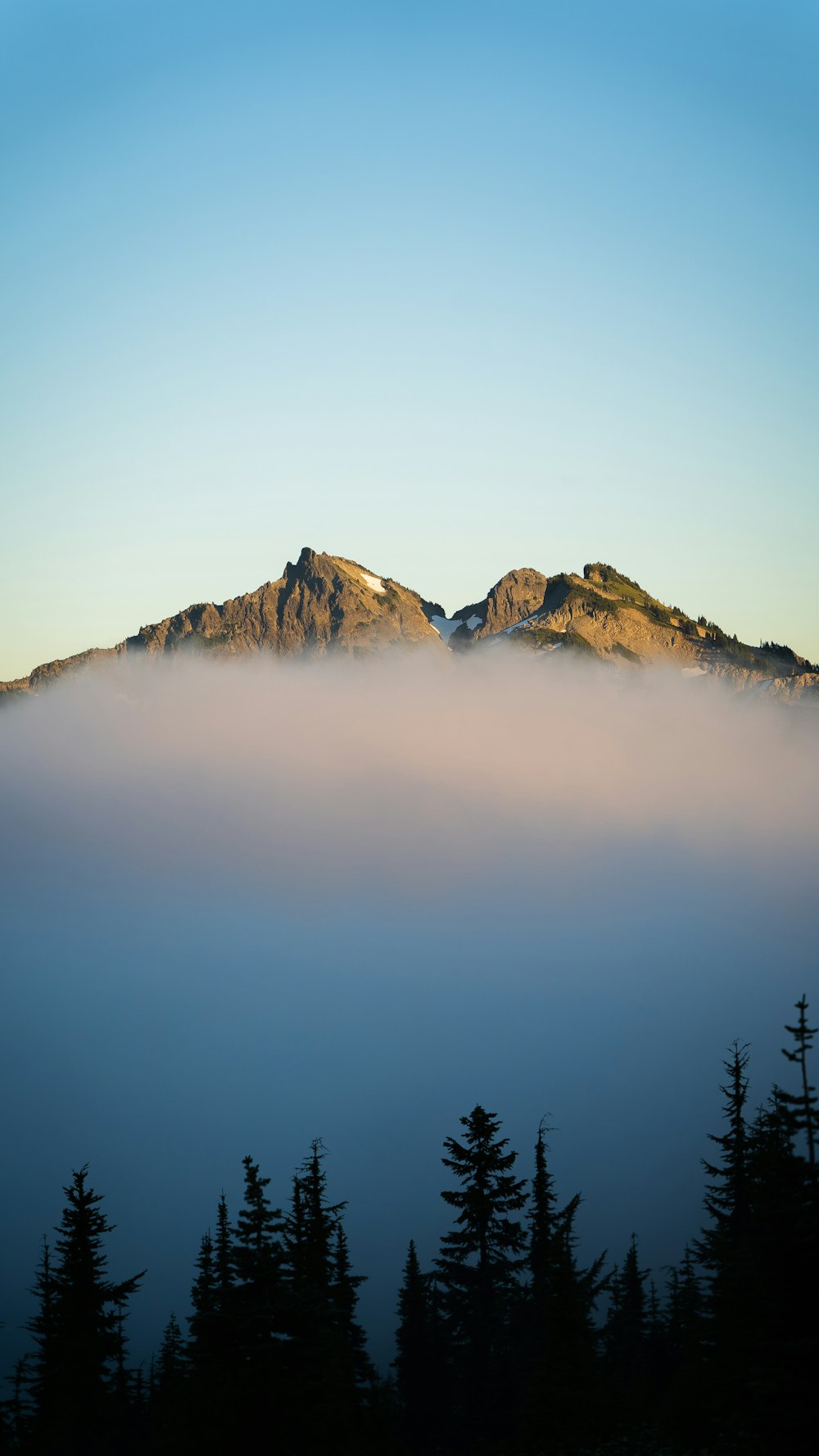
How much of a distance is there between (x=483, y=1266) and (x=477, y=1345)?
445cm

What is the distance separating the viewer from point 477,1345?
55.0 metres

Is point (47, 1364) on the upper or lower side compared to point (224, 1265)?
lower

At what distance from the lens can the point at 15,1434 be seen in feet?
168

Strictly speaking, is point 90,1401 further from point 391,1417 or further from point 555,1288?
point 555,1288

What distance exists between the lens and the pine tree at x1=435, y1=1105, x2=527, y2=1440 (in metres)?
52.7

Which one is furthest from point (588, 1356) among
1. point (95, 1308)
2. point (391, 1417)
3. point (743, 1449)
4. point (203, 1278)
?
point (95, 1308)

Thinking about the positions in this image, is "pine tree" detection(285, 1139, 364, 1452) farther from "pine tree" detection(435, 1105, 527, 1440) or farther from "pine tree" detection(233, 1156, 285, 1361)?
"pine tree" detection(435, 1105, 527, 1440)

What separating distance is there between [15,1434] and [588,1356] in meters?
26.9

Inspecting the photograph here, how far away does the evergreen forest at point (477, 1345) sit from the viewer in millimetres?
30547

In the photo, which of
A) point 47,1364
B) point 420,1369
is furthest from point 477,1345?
point 47,1364

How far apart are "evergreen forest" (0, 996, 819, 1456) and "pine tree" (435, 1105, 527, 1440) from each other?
10 centimetres

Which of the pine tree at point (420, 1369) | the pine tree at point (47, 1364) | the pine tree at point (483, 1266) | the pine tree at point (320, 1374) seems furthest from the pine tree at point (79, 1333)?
the pine tree at point (320, 1374)

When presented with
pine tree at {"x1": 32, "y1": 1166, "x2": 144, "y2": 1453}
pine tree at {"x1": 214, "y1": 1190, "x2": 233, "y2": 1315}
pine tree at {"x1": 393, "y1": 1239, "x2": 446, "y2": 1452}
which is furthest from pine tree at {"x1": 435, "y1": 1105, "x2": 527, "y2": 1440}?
pine tree at {"x1": 32, "y1": 1166, "x2": 144, "y2": 1453}

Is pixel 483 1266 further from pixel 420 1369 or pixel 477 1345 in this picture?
pixel 420 1369
